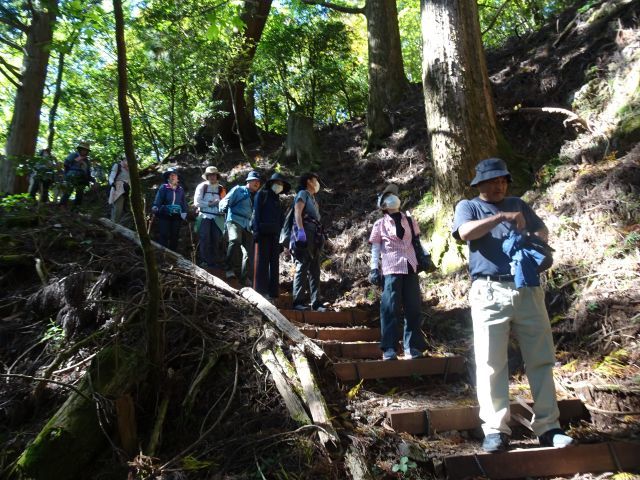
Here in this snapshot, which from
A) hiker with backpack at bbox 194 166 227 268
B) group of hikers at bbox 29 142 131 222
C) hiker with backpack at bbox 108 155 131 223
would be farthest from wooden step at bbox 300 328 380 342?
hiker with backpack at bbox 108 155 131 223

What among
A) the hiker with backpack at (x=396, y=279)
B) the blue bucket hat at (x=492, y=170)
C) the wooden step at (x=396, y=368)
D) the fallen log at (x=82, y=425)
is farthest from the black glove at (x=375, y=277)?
the fallen log at (x=82, y=425)

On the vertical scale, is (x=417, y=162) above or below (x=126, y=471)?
above

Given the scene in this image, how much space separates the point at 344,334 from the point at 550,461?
3037 mm

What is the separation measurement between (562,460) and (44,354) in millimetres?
4769

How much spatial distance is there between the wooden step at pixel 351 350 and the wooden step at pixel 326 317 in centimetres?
107

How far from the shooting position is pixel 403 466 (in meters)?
3.22

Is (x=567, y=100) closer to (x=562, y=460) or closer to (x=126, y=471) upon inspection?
(x=562, y=460)

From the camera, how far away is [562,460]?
3.24m

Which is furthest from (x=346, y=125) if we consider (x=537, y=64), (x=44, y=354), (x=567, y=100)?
(x=44, y=354)

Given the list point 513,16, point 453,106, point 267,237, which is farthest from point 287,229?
point 513,16

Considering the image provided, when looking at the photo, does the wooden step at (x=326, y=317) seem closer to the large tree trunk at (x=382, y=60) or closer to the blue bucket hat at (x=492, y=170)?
the blue bucket hat at (x=492, y=170)

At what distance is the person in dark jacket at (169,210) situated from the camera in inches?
331

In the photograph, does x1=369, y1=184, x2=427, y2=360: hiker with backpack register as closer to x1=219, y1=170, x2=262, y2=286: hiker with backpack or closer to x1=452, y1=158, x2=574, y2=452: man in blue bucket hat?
x1=452, y1=158, x2=574, y2=452: man in blue bucket hat

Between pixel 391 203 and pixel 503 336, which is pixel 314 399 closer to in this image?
pixel 503 336
